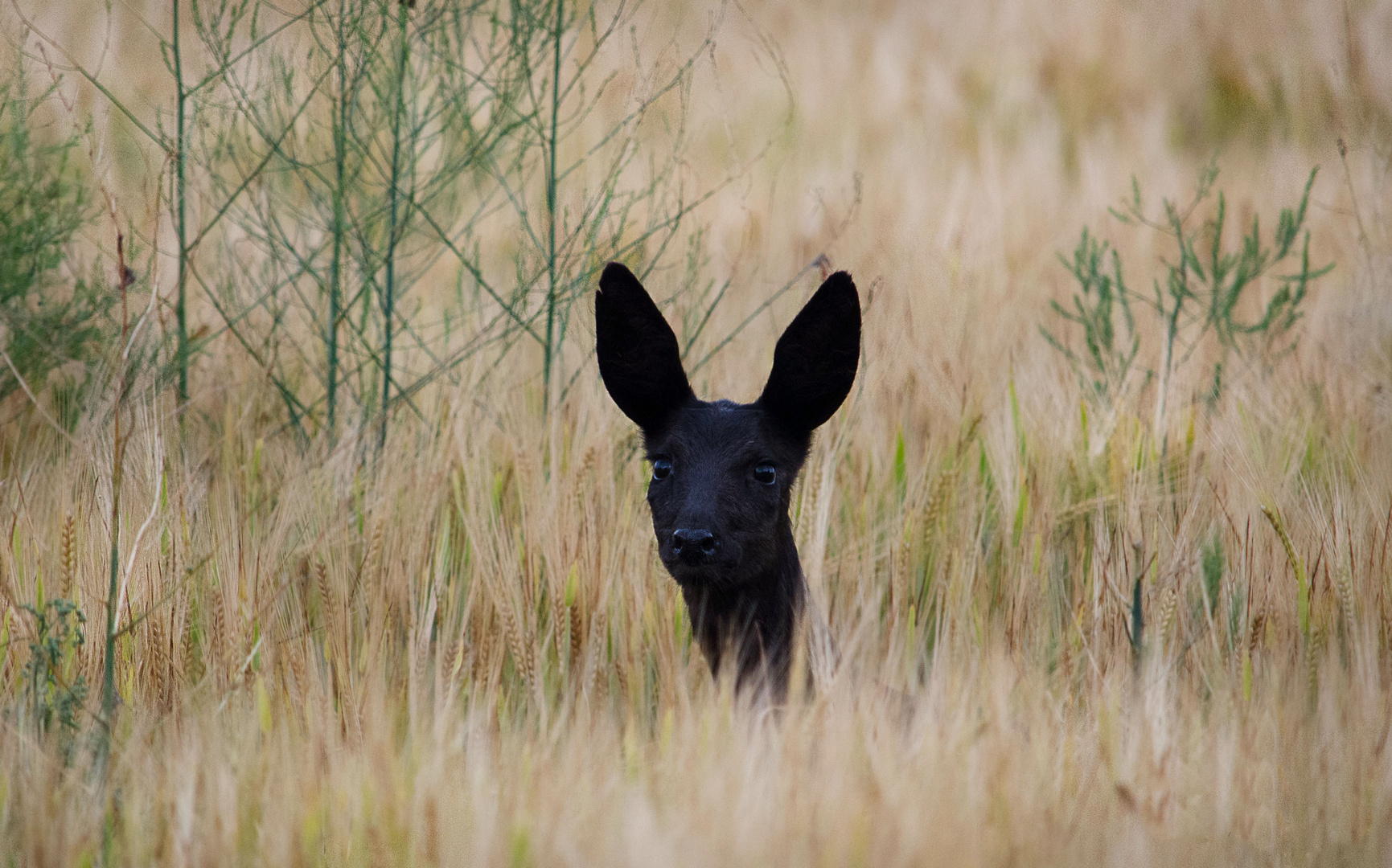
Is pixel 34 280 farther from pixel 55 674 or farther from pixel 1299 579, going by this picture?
pixel 1299 579

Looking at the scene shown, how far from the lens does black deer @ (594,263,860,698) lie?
3055 millimetres

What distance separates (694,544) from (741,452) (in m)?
0.37

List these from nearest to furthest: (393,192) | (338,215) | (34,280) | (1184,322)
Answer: (338,215)
(393,192)
(34,280)
(1184,322)

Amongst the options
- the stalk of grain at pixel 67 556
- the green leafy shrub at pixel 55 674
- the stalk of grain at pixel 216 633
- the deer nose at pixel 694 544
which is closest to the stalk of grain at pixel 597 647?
the deer nose at pixel 694 544

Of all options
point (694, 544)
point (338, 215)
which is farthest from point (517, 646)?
point (338, 215)

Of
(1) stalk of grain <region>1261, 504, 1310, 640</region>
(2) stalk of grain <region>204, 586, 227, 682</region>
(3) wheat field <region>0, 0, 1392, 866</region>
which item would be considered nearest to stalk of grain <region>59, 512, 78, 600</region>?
(3) wheat field <region>0, 0, 1392, 866</region>

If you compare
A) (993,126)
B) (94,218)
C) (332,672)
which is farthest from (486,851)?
(993,126)

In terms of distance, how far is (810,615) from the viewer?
10.3 feet

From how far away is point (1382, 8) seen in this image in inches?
375

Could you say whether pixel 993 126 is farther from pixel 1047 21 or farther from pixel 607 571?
pixel 607 571

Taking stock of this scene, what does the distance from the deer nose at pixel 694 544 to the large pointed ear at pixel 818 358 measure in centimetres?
56

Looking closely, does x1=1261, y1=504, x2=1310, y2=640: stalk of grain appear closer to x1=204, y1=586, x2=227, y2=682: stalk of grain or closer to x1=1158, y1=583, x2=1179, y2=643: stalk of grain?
x1=1158, y1=583, x2=1179, y2=643: stalk of grain

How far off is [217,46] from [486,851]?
3.04m

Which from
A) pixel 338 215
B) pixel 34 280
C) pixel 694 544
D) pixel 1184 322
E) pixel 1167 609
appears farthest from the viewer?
pixel 1184 322
